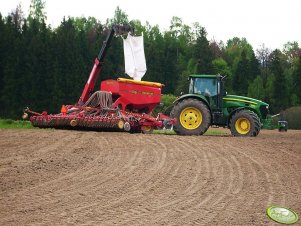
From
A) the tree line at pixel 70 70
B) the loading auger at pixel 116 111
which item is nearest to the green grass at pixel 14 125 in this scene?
the loading auger at pixel 116 111

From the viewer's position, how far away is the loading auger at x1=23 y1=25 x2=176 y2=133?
49.6 ft

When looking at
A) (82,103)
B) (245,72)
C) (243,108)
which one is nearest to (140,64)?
(82,103)

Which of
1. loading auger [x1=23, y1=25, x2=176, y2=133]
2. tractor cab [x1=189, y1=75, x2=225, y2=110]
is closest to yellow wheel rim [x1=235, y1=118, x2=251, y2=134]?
tractor cab [x1=189, y1=75, x2=225, y2=110]

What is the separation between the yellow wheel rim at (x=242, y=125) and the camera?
50.8ft

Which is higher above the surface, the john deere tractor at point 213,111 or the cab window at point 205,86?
the cab window at point 205,86

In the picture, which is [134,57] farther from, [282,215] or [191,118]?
[282,215]

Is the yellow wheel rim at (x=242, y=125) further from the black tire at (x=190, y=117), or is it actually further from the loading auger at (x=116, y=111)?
the loading auger at (x=116, y=111)

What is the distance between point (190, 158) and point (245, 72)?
55.3 metres

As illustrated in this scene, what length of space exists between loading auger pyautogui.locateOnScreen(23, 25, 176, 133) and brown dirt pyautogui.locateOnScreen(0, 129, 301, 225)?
3.00 metres

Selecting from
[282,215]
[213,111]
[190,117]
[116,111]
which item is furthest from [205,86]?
[282,215]

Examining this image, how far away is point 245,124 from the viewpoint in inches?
613

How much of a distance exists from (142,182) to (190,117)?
26.4 feet

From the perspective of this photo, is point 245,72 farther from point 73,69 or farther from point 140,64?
point 140,64

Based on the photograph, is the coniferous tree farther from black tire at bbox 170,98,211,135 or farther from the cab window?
black tire at bbox 170,98,211,135
